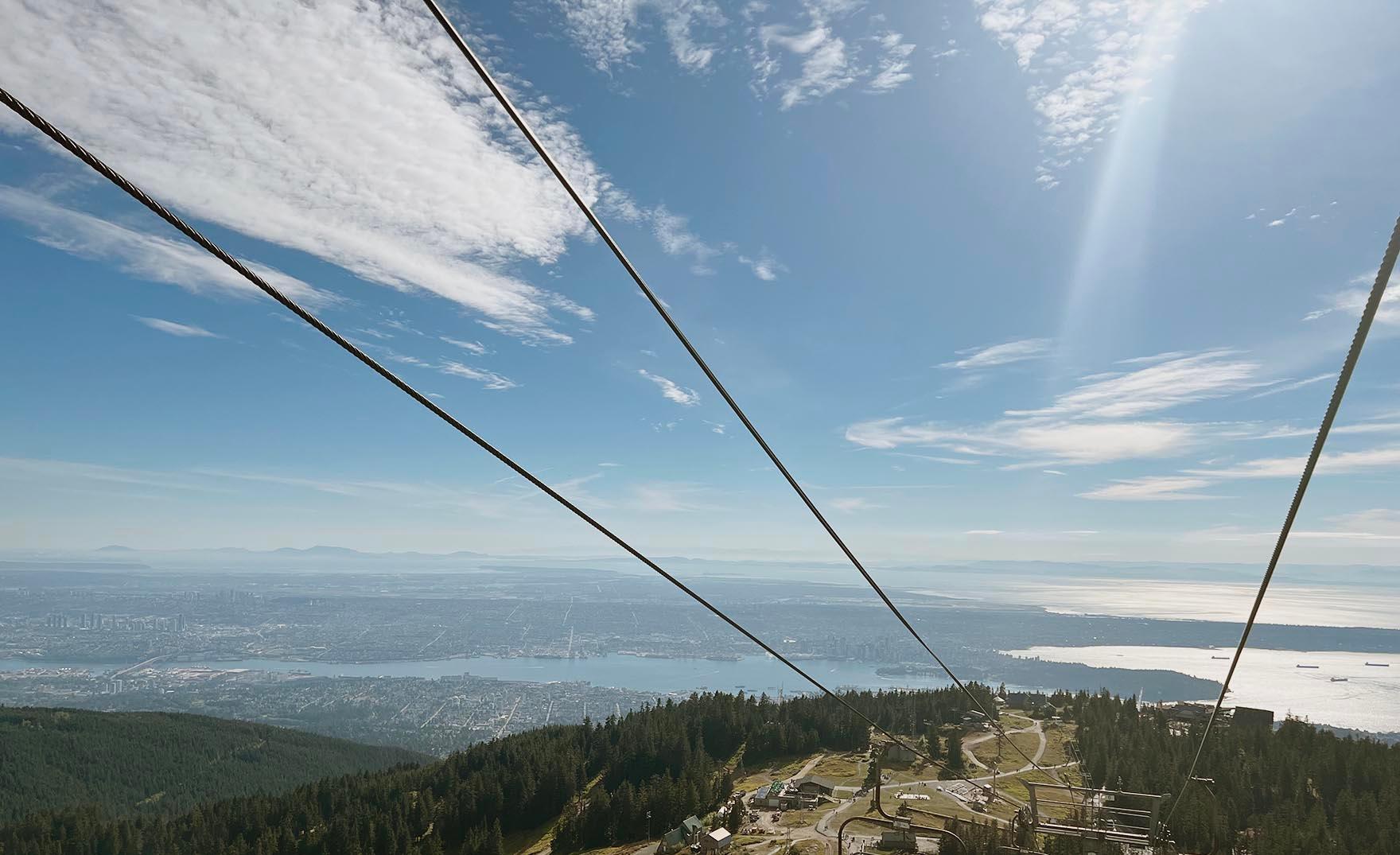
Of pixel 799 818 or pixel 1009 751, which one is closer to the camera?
pixel 799 818

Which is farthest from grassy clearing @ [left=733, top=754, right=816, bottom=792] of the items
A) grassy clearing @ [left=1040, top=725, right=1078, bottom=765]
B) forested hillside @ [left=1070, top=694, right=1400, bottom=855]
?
forested hillside @ [left=1070, top=694, right=1400, bottom=855]

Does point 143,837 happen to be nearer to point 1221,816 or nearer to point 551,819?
point 551,819

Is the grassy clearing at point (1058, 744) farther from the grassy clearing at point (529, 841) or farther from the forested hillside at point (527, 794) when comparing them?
the grassy clearing at point (529, 841)

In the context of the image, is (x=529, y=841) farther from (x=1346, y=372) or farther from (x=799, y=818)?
(x=1346, y=372)

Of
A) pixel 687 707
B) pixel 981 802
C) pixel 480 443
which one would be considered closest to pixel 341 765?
pixel 687 707

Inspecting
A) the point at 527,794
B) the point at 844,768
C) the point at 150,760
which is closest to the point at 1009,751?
the point at 844,768
